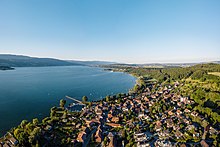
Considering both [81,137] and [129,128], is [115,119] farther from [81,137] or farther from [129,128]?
[81,137]

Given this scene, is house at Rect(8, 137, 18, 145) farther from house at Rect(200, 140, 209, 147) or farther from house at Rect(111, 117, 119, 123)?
house at Rect(200, 140, 209, 147)

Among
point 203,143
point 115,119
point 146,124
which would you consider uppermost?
point 203,143

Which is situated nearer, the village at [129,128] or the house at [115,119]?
the village at [129,128]

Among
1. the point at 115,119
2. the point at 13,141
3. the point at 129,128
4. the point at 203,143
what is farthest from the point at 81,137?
the point at 203,143

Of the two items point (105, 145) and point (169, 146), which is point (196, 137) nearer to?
point (169, 146)

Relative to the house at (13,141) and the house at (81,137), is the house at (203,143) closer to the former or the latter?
the house at (81,137)

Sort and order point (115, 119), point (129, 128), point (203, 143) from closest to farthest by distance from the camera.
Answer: point (203, 143) → point (129, 128) → point (115, 119)

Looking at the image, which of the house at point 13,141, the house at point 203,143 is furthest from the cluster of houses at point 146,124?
the house at point 13,141

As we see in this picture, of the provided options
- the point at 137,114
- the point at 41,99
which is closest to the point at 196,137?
the point at 137,114

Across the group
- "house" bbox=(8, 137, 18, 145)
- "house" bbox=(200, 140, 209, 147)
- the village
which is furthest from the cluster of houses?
"house" bbox=(8, 137, 18, 145)
